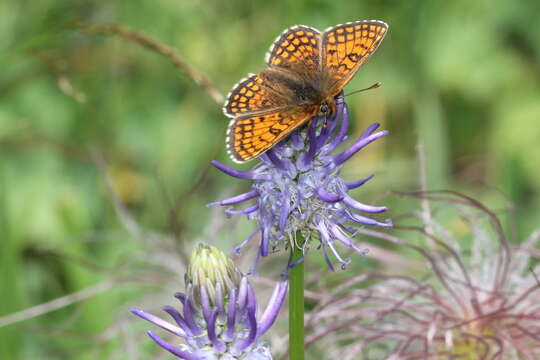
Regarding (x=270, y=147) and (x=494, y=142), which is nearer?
(x=270, y=147)

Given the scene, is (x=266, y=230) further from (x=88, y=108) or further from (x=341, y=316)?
(x=88, y=108)

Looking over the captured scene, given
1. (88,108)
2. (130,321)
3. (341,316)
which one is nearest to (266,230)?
(341,316)

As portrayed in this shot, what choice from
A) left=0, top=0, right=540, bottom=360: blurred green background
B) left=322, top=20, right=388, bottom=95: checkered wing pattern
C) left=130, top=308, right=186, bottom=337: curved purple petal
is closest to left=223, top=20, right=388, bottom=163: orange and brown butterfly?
left=322, top=20, right=388, bottom=95: checkered wing pattern

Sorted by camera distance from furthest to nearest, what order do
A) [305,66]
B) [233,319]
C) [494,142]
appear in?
[494,142] < [305,66] < [233,319]

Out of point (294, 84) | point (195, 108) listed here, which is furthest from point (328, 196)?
point (195, 108)

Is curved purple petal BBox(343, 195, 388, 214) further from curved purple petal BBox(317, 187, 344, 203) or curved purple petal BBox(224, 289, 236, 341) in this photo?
curved purple petal BBox(224, 289, 236, 341)

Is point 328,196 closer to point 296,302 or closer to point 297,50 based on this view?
point 296,302

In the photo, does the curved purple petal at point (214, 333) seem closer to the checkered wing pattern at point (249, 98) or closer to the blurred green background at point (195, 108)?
the checkered wing pattern at point (249, 98)
